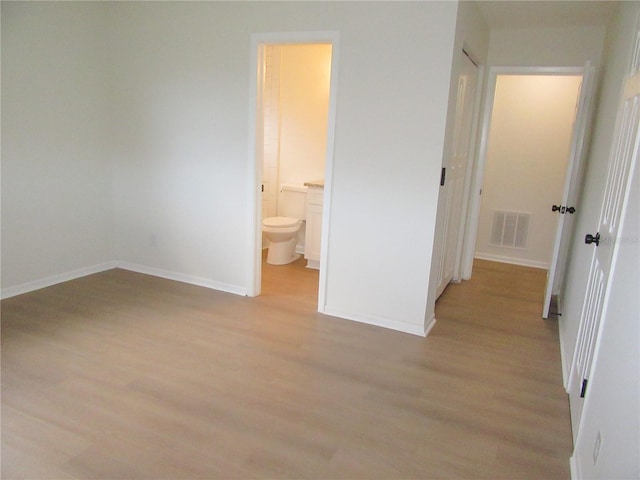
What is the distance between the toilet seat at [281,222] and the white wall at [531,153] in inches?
92.8

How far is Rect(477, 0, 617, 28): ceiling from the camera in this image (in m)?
3.25

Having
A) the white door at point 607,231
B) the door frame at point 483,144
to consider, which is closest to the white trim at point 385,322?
the white door at point 607,231

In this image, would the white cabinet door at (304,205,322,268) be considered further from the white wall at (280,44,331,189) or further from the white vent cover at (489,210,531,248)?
the white vent cover at (489,210,531,248)

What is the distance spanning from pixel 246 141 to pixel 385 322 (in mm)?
1794

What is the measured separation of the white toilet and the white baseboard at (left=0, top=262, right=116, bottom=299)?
5.17 feet

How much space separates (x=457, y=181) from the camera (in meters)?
3.96

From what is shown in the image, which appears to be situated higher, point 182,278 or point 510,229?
point 510,229

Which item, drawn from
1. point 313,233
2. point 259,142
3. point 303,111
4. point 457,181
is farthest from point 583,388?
point 303,111

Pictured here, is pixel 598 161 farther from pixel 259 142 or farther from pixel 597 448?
pixel 259 142

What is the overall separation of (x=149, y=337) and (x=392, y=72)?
2405 mm

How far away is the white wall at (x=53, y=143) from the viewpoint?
340 centimetres

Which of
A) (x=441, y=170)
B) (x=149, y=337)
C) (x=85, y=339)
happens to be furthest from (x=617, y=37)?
(x=85, y=339)

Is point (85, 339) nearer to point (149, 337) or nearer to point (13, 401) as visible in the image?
point (149, 337)

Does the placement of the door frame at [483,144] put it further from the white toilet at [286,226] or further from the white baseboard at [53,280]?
the white baseboard at [53,280]
